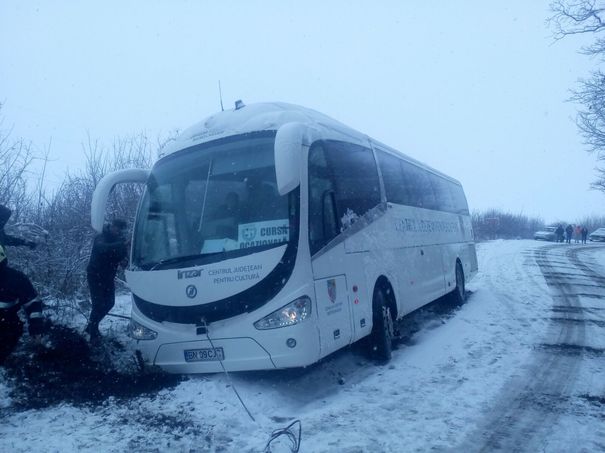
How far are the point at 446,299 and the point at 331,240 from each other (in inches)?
301

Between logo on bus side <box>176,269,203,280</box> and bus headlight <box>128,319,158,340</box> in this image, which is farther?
bus headlight <box>128,319,158,340</box>

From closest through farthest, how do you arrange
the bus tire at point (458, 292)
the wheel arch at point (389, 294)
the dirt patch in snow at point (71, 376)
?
the dirt patch in snow at point (71, 376) → the wheel arch at point (389, 294) → the bus tire at point (458, 292)

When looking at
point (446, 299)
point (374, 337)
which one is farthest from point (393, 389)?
point (446, 299)

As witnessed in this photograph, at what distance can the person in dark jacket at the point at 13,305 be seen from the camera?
5168mm

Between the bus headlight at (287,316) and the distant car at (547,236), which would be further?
the distant car at (547,236)

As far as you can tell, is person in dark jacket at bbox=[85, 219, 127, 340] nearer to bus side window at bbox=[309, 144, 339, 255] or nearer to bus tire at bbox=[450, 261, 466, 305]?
bus side window at bbox=[309, 144, 339, 255]

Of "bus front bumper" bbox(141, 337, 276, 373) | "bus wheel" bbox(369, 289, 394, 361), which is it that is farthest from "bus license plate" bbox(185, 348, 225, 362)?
"bus wheel" bbox(369, 289, 394, 361)

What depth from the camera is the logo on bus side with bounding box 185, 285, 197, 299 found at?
537cm

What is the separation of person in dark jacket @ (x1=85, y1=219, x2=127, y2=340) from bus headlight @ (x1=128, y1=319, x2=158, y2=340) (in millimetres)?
1274

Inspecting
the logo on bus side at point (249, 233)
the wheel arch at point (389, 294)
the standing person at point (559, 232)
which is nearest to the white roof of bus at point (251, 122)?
the logo on bus side at point (249, 233)

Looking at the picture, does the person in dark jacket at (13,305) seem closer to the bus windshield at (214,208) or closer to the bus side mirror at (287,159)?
the bus windshield at (214,208)

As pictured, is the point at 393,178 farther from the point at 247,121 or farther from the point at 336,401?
the point at 336,401

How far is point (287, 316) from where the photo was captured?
511cm

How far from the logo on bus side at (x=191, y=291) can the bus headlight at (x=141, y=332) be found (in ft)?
2.36
